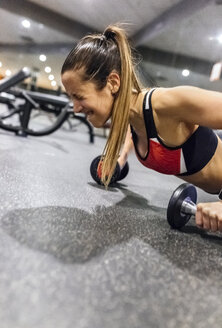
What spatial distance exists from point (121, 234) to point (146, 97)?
1.44ft

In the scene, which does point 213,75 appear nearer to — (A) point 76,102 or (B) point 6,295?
(A) point 76,102

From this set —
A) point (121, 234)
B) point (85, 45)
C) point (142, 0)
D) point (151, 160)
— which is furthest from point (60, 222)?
point (142, 0)

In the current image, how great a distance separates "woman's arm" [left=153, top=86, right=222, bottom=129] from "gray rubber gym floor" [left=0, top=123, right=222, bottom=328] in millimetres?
366

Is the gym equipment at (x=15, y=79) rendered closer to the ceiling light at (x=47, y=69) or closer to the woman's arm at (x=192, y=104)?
the woman's arm at (x=192, y=104)

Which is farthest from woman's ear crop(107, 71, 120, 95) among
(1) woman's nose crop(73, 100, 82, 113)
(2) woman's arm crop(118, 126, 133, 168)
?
(2) woman's arm crop(118, 126, 133, 168)

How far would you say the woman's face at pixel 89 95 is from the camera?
0.83 metres

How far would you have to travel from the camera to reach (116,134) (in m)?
0.88

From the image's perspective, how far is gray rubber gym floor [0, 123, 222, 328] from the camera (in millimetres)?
417

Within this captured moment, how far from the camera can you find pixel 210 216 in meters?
0.74

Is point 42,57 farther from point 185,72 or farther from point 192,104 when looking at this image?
point 192,104

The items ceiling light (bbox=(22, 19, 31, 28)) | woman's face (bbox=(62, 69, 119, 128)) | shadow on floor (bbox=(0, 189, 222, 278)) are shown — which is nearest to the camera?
shadow on floor (bbox=(0, 189, 222, 278))

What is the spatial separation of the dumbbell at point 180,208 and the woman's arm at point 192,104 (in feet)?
0.78

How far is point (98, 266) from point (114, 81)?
0.57 m

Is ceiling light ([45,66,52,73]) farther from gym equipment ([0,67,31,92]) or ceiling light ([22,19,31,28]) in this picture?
gym equipment ([0,67,31,92])
